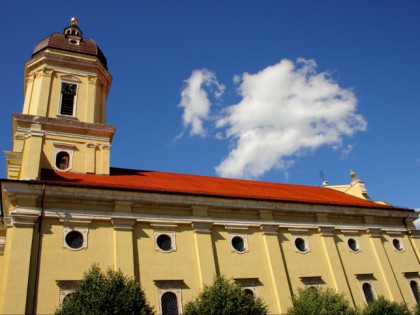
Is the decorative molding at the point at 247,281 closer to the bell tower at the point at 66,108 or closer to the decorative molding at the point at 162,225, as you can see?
the decorative molding at the point at 162,225

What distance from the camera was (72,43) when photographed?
26.4 meters

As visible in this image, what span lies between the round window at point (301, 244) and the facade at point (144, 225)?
0.22ft

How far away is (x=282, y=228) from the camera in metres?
Result: 22.4

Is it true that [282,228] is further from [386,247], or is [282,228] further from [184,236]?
[386,247]

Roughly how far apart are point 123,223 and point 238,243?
648 cm

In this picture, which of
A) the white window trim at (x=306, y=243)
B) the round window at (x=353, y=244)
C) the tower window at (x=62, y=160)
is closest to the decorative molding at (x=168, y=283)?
the white window trim at (x=306, y=243)

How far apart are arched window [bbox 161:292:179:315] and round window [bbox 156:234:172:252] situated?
7.20 ft

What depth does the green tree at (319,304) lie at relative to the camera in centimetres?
1678

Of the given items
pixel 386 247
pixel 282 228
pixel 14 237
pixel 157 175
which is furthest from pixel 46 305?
pixel 386 247

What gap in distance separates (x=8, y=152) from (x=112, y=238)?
8.41 meters

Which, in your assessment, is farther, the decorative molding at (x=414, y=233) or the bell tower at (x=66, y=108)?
the decorative molding at (x=414, y=233)

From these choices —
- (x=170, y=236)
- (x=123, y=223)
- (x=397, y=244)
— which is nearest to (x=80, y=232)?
(x=123, y=223)

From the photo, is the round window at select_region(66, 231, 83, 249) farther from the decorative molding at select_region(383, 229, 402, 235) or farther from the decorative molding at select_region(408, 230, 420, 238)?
the decorative molding at select_region(408, 230, 420, 238)

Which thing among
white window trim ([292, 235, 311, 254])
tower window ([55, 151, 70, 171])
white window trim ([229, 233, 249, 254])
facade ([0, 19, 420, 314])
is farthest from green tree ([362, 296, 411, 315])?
tower window ([55, 151, 70, 171])
